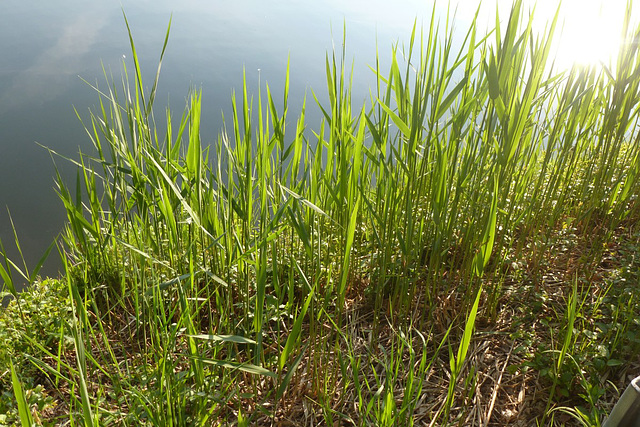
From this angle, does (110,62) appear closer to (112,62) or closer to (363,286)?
(112,62)

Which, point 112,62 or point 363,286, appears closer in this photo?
point 363,286

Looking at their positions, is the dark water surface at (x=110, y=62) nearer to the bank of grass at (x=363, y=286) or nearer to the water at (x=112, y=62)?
the water at (x=112, y=62)

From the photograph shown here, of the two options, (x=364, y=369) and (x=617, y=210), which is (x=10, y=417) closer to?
(x=364, y=369)

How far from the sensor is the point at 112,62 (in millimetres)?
4094

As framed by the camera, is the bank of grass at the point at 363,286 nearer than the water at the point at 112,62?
Yes

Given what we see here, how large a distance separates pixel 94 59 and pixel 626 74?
4204 millimetres

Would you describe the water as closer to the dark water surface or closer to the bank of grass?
the dark water surface

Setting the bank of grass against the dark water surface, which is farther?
the dark water surface

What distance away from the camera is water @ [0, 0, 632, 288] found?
2.86 metres

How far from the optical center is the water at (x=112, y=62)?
286 centimetres

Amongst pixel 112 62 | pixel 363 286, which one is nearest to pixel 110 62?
pixel 112 62

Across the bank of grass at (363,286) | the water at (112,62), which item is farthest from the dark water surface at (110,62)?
the bank of grass at (363,286)

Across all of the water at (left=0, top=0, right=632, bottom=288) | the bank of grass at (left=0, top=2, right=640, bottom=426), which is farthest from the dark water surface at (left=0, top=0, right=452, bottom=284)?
the bank of grass at (left=0, top=2, right=640, bottom=426)

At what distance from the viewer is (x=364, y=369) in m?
1.26
